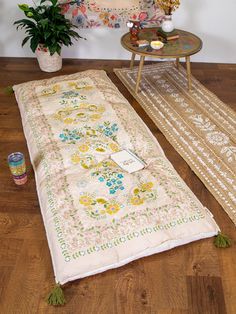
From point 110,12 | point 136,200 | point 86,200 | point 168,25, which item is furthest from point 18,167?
point 110,12

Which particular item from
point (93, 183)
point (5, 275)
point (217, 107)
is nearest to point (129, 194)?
point (93, 183)

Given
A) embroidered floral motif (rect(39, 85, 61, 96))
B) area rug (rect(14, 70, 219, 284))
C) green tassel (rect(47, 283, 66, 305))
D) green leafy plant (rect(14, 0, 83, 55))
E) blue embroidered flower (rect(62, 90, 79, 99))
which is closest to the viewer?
green tassel (rect(47, 283, 66, 305))

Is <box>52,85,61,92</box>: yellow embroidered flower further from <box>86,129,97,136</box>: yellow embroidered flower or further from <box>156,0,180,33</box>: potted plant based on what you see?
<box>156,0,180,33</box>: potted plant

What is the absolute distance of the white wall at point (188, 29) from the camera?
3049 mm

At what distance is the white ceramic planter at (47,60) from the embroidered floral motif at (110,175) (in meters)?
1.58

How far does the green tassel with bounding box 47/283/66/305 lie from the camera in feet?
4.38

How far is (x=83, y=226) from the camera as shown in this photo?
153 centimetres

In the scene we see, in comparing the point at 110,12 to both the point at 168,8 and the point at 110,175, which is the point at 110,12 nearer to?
the point at 168,8

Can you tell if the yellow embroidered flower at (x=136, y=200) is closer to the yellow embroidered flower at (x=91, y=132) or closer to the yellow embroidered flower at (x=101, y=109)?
the yellow embroidered flower at (x=91, y=132)

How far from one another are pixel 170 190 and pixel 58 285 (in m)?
0.73

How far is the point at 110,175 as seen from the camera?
176 cm

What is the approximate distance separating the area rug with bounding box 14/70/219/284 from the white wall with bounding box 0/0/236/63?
1.15 metres

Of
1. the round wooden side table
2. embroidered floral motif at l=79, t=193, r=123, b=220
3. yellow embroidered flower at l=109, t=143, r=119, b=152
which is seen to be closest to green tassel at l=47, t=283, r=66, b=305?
embroidered floral motif at l=79, t=193, r=123, b=220

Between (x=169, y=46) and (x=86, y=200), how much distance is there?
1574 mm
